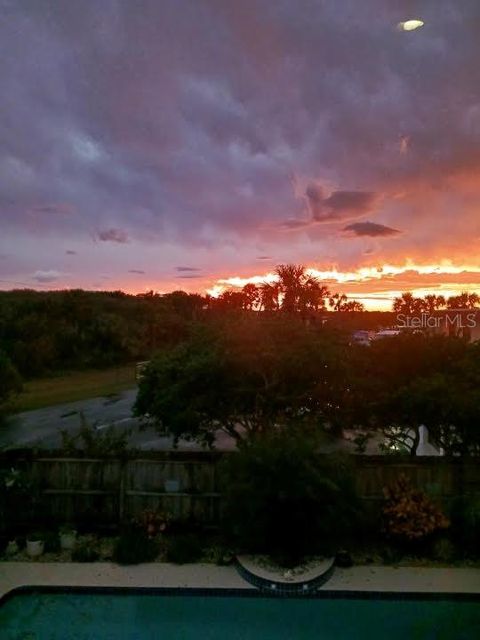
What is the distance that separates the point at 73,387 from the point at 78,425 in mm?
11535

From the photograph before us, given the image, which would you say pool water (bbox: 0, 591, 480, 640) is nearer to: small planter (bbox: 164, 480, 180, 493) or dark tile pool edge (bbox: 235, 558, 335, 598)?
dark tile pool edge (bbox: 235, 558, 335, 598)

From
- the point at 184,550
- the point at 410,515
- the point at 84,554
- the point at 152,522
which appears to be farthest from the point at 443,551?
the point at 84,554

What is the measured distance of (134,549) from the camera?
829cm

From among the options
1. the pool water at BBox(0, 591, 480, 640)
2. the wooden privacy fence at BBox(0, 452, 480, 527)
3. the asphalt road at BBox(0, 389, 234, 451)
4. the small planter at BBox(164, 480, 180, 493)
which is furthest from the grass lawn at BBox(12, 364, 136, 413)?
the pool water at BBox(0, 591, 480, 640)

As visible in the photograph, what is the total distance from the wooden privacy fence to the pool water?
189 centimetres

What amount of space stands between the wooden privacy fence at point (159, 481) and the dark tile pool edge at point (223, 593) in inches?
68.1

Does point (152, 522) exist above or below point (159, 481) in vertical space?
below

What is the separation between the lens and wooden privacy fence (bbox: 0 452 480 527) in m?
9.10

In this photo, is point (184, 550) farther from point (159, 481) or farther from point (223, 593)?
point (159, 481)

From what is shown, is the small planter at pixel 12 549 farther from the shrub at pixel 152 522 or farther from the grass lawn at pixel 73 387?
the grass lawn at pixel 73 387

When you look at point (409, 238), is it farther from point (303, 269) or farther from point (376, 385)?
point (303, 269)

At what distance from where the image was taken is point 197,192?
634 inches

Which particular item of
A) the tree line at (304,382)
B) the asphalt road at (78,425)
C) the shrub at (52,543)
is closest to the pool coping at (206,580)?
the shrub at (52,543)

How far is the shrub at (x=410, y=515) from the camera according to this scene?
331 inches
